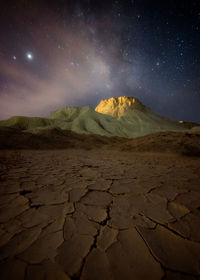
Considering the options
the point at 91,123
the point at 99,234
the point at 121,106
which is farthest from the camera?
the point at 121,106

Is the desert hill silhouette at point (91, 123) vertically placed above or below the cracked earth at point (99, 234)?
above

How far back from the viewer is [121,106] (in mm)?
42875

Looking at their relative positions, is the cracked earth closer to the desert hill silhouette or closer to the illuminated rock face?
the desert hill silhouette

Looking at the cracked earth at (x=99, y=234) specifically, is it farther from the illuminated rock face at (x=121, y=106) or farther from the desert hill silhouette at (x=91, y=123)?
the illuminated rock face at (x=121, y=106)

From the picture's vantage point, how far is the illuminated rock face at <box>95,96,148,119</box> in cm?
4026

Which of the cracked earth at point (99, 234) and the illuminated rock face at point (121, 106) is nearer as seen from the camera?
the cracked earth at point (99, 234)

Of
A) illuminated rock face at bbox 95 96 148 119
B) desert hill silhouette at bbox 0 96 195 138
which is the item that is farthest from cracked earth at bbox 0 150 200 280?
illuminated rock face at bbox 95 96 148 119

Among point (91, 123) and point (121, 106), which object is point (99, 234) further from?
point (121, 106)

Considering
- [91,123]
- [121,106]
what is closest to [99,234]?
[91,123]

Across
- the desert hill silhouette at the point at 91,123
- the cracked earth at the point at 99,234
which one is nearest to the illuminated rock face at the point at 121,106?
the desert hill silhouette at the point at 91,123

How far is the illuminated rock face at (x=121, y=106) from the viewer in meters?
40.3

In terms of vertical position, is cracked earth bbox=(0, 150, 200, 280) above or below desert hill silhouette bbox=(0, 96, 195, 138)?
below

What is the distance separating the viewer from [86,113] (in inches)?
1129

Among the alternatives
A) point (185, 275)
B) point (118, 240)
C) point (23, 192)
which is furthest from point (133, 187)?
point (23, 192)
